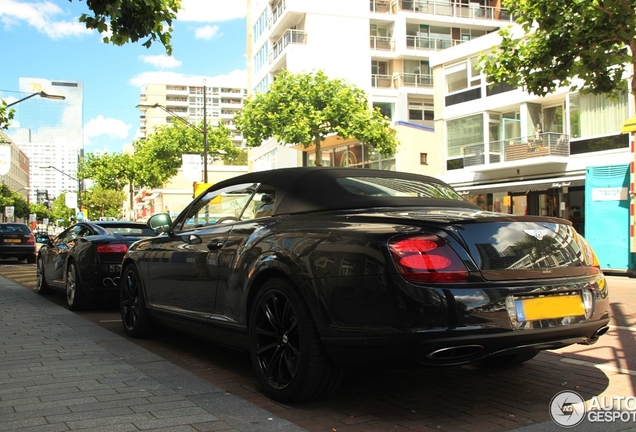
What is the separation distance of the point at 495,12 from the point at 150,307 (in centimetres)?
4458

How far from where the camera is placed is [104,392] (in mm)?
4223

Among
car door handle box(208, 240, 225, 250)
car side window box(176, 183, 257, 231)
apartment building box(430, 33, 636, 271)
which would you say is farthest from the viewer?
apartment building box(430, 33, 636, 271)

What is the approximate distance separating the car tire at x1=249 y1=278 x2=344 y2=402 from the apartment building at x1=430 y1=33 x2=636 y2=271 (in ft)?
50.0

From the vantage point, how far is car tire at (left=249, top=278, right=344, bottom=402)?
379 cm

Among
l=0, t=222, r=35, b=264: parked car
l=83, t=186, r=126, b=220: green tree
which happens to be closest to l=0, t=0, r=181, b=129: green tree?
l=0, t=222, r=35, b=264: parked car

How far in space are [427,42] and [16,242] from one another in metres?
31.6

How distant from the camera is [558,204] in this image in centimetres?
2505

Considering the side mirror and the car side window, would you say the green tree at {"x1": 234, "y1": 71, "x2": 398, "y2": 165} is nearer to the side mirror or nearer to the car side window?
the side mirror

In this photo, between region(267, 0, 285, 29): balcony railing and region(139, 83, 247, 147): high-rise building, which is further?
region(139, 83, 247, 147): high-rise building

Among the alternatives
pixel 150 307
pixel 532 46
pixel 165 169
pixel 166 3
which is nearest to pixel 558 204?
pixel 532 46

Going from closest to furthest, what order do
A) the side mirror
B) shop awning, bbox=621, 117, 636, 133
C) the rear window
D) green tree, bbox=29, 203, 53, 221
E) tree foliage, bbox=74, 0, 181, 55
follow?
the rear window
the side mirror
tree foliage, bbox=74, 0, 181, 55
shop awning, bbox=621, 117, 636, 133
green tree, bbox=29, 203, 53, 221

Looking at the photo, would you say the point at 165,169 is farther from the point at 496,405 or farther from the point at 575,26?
the point at 496,405
